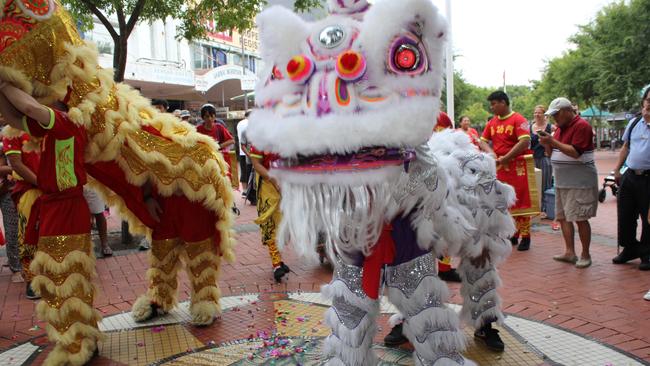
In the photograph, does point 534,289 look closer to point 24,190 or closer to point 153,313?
point 153,313

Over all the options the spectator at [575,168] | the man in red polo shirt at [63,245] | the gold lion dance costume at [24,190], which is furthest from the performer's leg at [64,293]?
the spectator at [575,168]

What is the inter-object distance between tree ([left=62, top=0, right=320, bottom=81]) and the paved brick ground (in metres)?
Answer: 3.04

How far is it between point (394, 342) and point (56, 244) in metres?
2.25

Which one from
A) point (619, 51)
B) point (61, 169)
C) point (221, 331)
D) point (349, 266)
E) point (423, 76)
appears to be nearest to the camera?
point (423, 76)

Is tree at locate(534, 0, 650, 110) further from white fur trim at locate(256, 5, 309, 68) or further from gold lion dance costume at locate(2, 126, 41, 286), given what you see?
white fur trim at locate(256, 5, 309, 68)

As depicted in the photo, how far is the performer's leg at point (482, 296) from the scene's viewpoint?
3322 millimetres

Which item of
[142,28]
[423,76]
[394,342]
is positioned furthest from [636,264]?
[142,28]

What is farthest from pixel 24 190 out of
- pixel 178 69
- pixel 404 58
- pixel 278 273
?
pixel 178 69

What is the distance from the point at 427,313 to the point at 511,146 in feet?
14.9

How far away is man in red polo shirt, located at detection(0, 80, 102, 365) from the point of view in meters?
3.04

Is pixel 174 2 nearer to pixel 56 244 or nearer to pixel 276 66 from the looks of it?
pixel 56 244

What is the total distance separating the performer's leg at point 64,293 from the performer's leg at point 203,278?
35.5 inches

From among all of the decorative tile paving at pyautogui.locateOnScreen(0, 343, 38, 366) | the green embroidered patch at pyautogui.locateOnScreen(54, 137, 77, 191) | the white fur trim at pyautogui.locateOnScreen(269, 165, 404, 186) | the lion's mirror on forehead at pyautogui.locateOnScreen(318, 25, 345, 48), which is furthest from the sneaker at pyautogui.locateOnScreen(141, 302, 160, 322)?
the lion's mirror on forehead at pyautogui.locateOnScreen(318, 25, 345, 48)

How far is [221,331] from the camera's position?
3.89 meters
